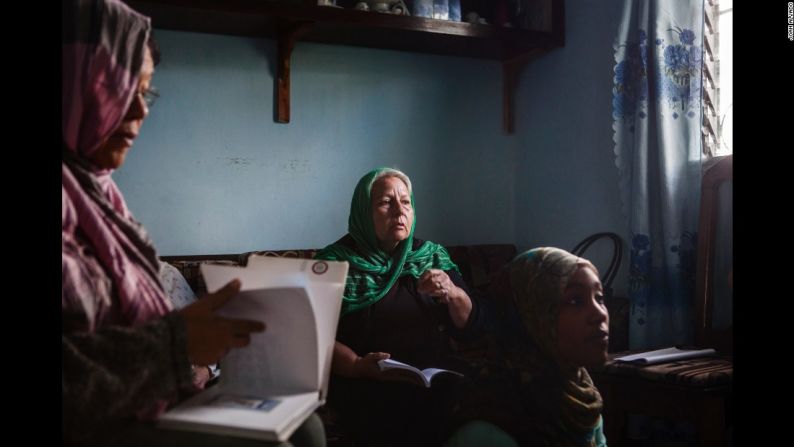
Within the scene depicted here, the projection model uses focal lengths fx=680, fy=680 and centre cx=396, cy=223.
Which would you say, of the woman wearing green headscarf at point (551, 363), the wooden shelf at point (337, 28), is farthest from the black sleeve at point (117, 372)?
the wooden shelf at point (337, 28)

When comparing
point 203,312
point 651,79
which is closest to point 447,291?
point 203,312

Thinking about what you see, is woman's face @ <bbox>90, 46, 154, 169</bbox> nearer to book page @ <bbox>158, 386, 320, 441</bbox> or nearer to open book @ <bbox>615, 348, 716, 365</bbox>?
book page @ <bbox>158, 386, 320, 441</bbox>

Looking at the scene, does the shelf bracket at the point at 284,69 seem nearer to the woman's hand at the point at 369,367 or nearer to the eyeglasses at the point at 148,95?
the woman's hand at the point at 369,367

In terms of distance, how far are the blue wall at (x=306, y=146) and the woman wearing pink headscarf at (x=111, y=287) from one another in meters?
1.84

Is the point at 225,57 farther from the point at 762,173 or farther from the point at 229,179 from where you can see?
the point at 762,173

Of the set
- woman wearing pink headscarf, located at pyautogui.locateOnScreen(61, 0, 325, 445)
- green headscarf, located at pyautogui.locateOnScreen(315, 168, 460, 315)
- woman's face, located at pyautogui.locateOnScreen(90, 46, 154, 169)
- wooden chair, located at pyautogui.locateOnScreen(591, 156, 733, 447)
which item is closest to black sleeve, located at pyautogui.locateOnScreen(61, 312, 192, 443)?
woman wearing pink headscarf, located at pyautogui.locateOnScreen(61, 0, 325, 445)

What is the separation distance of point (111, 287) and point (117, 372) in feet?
0.40

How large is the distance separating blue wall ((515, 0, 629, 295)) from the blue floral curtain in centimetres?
26

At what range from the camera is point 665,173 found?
2318 millimetres

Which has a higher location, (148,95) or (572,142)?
(572,142)

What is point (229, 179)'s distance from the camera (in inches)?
112

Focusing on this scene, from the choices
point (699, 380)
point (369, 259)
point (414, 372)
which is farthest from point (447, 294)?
point (699, 380)

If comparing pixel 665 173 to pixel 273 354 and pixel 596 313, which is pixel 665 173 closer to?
pixel 596 313

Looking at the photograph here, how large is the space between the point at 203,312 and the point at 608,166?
2146 millimetres
